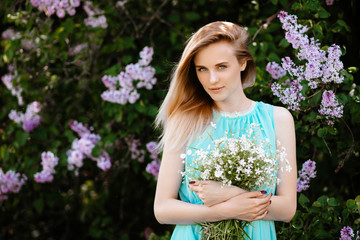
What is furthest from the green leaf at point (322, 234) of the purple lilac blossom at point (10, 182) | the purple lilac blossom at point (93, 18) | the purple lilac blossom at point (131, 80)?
the purple lilac blossom at point (10, 182)

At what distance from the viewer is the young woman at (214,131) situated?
182 centimetres

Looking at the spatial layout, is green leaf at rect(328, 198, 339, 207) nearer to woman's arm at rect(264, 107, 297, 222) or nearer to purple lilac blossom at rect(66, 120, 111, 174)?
woman's arm at rect(264, 107, 297, 222)

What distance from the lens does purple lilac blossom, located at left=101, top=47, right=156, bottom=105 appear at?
10.8 feet

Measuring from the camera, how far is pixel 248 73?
89.7 inches

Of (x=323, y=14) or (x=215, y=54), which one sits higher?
(x=323, y=14)

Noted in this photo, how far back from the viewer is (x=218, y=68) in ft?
6.54

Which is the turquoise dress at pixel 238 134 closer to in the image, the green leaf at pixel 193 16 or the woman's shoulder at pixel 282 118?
the woman's shoulder at pixel 282 118

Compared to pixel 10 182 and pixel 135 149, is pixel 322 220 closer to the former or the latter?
pixel 135 149

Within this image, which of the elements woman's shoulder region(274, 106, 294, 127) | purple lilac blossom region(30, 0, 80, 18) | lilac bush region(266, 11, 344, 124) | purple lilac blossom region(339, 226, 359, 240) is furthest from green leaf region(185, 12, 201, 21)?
purple lilac blossom region(339, 226, 359, 240)

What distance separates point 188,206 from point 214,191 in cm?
17

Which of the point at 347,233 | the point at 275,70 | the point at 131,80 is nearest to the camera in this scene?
the point at 347,233

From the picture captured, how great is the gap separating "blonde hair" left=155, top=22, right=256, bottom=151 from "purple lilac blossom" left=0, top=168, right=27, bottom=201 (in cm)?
189

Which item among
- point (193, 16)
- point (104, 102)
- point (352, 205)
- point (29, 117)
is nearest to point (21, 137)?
point (29, 117)

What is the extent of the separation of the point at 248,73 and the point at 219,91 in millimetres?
335
